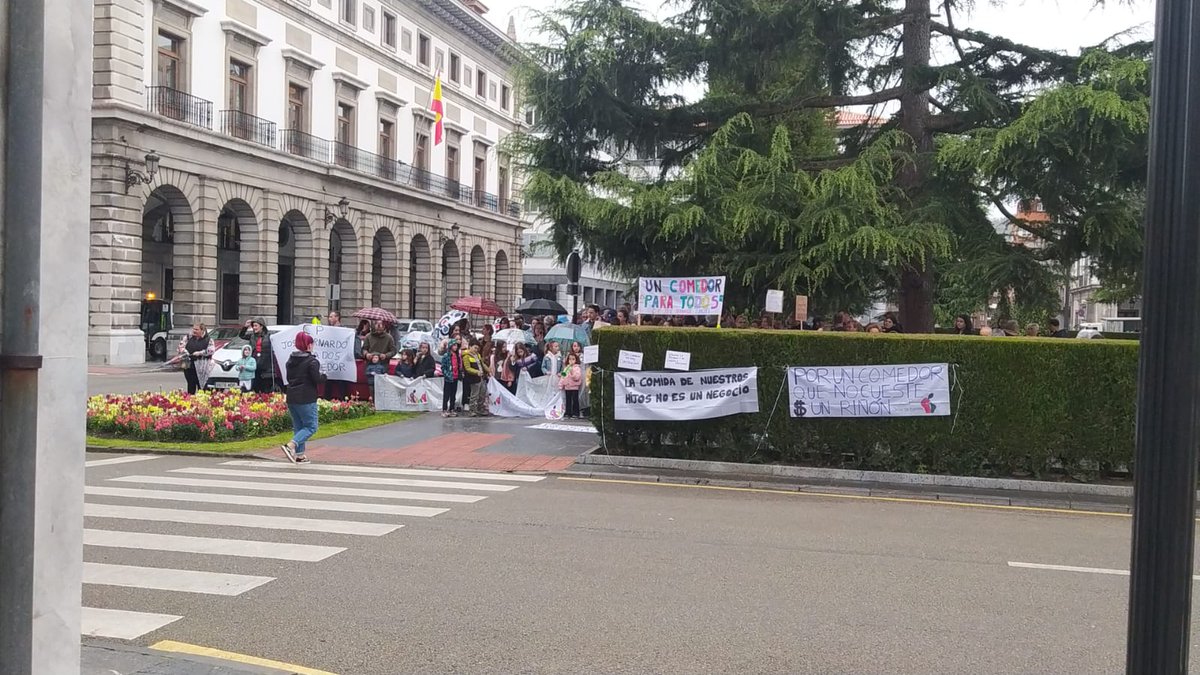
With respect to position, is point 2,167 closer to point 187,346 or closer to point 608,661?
point 608,661

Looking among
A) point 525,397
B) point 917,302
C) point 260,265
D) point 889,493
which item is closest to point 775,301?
point 917,302

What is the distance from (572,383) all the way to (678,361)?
486 centimetres

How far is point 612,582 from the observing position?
6.80m

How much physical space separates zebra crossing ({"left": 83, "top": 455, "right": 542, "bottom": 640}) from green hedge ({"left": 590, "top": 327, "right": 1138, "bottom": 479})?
2.69 meters

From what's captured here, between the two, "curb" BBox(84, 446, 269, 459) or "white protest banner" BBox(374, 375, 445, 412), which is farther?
"white protest banner" BBox(374, 375, 445, 412)

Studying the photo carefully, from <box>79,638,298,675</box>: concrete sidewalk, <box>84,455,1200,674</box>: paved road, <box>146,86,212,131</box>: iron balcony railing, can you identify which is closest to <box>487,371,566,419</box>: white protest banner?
<box>84,455,1200,674</box>: paved road

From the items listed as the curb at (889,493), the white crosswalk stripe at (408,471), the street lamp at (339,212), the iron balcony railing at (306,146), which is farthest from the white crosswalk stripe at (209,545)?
the street lamp at (339,212)

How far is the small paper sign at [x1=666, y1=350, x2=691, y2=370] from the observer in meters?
13.0

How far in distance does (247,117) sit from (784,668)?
3758 centimetres

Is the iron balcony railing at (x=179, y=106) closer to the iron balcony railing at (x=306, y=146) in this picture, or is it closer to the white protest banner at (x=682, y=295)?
the iron balcony railing at (x=306, y=146)

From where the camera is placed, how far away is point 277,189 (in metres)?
39.4

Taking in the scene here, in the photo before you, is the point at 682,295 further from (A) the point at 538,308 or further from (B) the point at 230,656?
(A) the point at 538,308

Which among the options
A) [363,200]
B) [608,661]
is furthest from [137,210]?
Answer: [608,661]

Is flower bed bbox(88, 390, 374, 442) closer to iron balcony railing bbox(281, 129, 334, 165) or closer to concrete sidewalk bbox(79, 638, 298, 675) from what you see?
concrete sidewalk bbox(79, 638, 298, 675)
